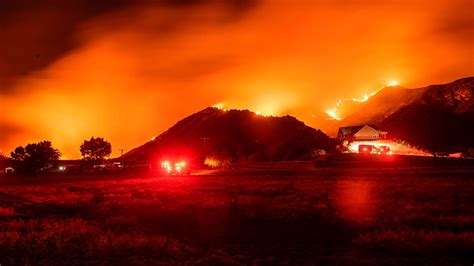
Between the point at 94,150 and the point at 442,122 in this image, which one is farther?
the point at 94,150

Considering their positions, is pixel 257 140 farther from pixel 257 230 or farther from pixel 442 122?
pixel 257 230

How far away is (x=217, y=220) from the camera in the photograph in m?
22.3

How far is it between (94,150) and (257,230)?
570ft

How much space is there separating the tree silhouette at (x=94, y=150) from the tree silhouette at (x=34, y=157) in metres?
32.3

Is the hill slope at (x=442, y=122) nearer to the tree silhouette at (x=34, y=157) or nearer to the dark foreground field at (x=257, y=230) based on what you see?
the dark foreground field at (x=257, y=230)

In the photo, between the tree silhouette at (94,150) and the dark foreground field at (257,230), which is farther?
the tree silhouette at (94,150)

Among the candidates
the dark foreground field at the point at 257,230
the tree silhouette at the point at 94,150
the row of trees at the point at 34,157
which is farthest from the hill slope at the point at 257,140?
the dark foreground field at the point at 257,230

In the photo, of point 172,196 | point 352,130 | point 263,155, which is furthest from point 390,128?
point 172,196

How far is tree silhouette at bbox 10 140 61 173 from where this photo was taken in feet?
436

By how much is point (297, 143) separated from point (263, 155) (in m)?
13.0

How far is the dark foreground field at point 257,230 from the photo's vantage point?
570 inches

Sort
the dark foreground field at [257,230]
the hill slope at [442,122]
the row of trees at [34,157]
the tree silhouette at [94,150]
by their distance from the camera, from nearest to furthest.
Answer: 1. the dark foreground field at [257,230]
2. the hill slope at [442,122]
3. the row of trees at [34,157]
4. the tree silhouette at [94,150]

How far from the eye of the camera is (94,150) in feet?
601

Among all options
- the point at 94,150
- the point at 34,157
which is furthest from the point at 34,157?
the point at 94,150
